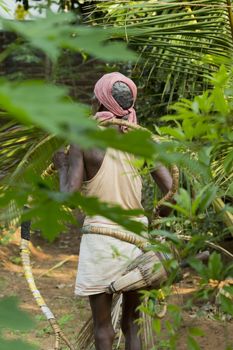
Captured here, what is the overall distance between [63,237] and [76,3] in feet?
9.21

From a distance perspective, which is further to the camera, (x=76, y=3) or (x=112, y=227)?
(x=76, y=3)

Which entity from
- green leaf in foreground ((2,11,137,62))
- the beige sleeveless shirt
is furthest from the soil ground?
green leaf in foreground ((2,11,137,62))

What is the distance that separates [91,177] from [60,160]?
29 cm

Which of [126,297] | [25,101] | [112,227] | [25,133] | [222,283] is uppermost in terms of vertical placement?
[25,101]

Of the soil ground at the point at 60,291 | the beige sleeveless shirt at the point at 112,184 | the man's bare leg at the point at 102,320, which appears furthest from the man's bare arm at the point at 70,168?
the soil ground at the point at 60,291

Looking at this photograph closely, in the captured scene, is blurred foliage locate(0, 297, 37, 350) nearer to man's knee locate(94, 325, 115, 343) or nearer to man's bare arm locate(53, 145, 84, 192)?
man's bare arm locate(53, 145, 84, 192)

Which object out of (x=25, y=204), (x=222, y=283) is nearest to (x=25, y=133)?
(x=222, y=283)

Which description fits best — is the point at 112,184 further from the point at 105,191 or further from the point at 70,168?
the point at 70,168

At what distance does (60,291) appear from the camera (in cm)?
686

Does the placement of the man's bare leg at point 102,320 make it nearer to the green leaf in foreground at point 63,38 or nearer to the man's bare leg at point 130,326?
the man's bare leg at point 130,326

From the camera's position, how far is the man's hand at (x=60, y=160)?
342 centimetres

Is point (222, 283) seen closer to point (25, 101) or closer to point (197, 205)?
point (197, 205)

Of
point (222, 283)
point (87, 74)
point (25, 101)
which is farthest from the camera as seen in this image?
point (87, 74)

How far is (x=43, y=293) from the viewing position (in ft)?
22.2
